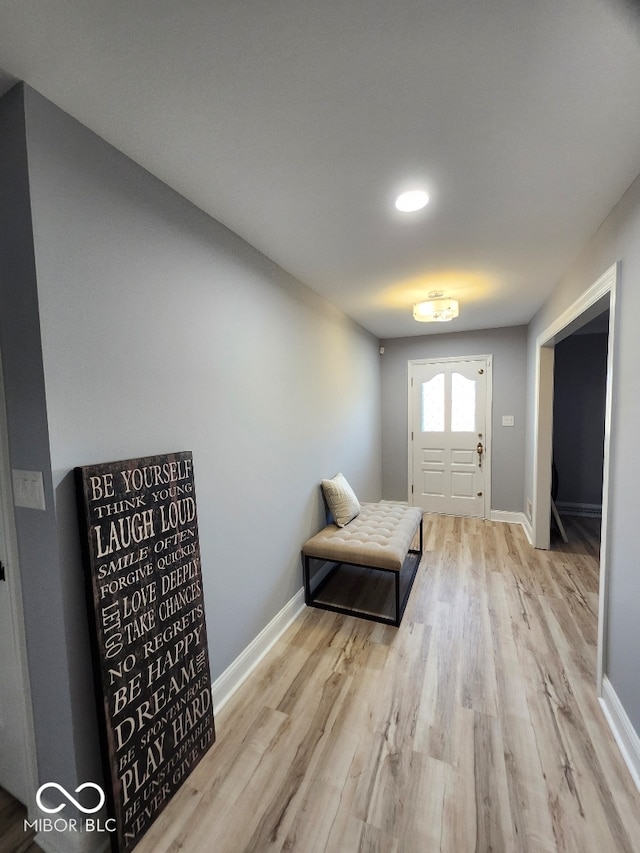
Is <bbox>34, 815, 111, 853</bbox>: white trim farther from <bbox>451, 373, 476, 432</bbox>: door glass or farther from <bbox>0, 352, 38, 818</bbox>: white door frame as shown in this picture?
<bbox>451, 373, 476, 432</bbox>: door glass

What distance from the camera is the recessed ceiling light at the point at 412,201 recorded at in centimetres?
157

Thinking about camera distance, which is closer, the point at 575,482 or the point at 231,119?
the point at 231,119

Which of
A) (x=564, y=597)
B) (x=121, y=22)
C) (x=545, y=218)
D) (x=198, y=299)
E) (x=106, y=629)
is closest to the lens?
(x=121, y=22)

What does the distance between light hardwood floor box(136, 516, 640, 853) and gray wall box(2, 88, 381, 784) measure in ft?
1.29

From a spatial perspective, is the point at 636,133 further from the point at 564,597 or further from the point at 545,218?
the point at 564,597

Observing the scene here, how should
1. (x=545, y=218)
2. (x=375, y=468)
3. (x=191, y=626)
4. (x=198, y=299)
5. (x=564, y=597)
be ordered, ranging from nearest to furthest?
(x=191, y=626) → (x=198, y=299) → (x=545, y=218) → (x=564, y=597) → (x=375, y=468)

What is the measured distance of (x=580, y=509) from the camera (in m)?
4.81

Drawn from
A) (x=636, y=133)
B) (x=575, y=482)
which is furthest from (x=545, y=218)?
(x=575, y=482)

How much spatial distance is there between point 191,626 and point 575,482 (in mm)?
5383

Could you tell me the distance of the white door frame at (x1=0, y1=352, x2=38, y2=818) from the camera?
1158mm

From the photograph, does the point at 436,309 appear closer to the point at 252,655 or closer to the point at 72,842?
the point at 252,655

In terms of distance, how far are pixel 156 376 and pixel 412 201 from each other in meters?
1.43

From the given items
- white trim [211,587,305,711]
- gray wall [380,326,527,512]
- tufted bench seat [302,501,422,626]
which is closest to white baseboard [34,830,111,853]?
white trim [211,587,305,711]

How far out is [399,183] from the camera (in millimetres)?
1491
